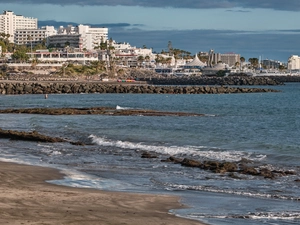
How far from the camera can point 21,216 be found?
35.9ft

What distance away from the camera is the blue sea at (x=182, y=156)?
1341 centimetres

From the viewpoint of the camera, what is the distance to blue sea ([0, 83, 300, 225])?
44.0 feet

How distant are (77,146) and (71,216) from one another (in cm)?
1369

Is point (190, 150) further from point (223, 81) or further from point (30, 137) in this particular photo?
point (223, 81)

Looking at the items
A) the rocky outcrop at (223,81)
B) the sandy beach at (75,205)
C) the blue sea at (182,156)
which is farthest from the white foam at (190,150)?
the rocky outcrop at (223,81)

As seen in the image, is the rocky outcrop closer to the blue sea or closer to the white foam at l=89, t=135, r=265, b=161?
the blue sea

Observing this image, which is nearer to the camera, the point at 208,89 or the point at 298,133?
the point at 298,133

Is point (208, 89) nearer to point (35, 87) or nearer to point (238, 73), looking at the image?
point (35, 87)

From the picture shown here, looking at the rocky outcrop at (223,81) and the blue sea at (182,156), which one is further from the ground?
the blue sea at (182,156)

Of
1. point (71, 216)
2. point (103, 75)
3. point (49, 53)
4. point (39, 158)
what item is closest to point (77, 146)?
point (39, 158)

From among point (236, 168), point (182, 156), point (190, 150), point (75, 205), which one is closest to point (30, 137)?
point (190, 150)

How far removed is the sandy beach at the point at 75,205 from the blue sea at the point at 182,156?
0.64 metres

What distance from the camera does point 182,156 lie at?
72.0 feet

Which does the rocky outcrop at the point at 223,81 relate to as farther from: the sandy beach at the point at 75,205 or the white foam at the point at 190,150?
the sandy beach at the point at 75,205
